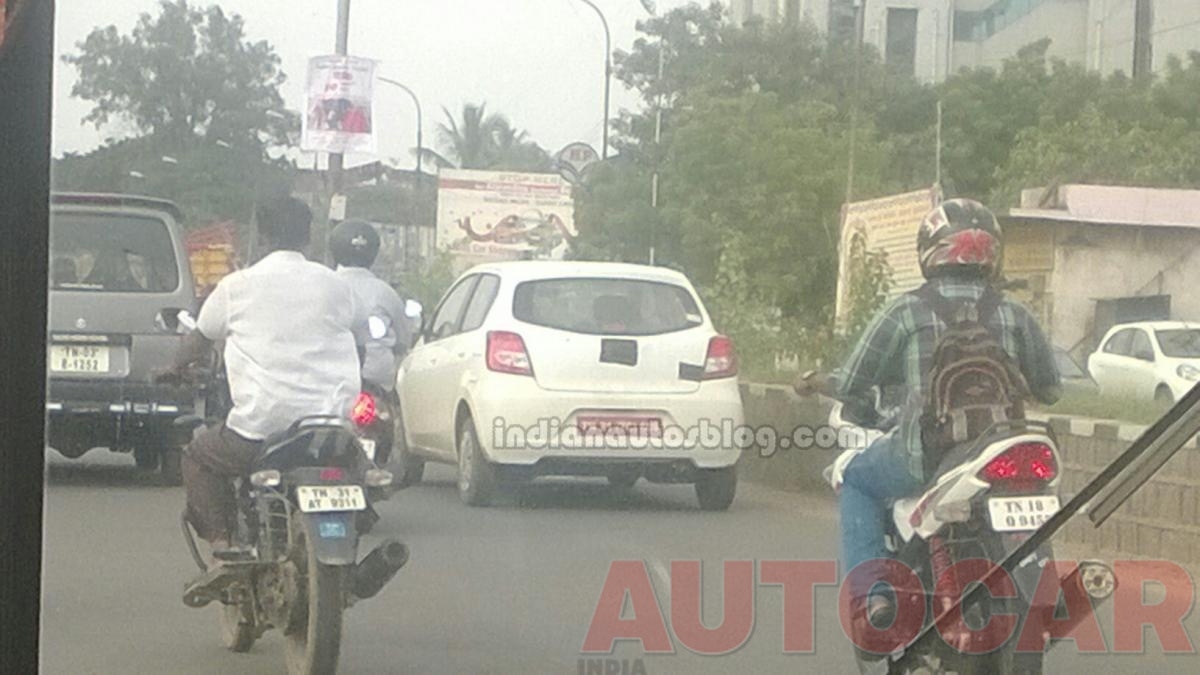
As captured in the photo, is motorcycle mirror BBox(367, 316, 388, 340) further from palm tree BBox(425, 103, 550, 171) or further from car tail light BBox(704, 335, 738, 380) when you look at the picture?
car tail light BBox(704, 335, 738, 380)

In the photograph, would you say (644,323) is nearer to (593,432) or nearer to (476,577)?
(593,432)

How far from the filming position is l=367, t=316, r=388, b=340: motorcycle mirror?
308 centimetres

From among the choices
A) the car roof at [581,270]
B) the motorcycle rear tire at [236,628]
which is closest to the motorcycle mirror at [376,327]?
the car roof at [581,270]

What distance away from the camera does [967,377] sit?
307 cm

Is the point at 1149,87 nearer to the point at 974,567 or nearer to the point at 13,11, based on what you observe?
the point at 974,567

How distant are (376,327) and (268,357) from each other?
246mm

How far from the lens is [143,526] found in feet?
10.2

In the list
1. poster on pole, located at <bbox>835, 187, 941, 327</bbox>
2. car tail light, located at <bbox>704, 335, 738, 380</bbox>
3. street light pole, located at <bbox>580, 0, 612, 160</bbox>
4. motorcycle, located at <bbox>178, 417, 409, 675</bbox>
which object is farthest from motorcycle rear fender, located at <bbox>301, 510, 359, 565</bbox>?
poster on pole, located at <bbox>835, 187, 941, 327</bbox>

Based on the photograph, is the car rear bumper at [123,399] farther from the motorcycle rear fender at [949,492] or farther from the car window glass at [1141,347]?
the car window glass at [1141,347]

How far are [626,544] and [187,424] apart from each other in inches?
33.6

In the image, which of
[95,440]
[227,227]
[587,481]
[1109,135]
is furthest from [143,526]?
[1109,135]

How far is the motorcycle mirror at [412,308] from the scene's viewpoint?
9.91 feet

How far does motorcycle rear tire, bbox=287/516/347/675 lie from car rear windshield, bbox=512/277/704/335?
2.05 feet
